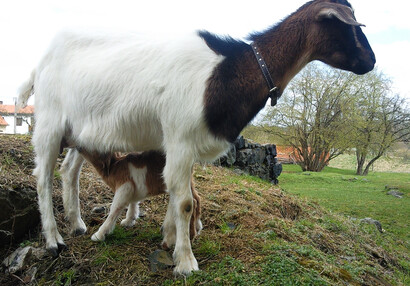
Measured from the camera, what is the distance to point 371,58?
2828 mm

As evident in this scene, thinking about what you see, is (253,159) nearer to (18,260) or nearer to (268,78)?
(268,78)

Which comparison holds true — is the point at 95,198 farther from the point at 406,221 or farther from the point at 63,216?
the point at 406,221

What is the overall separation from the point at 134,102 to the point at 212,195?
2617mm

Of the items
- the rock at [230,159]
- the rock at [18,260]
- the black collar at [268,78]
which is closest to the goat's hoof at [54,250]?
the rock at [18,260]

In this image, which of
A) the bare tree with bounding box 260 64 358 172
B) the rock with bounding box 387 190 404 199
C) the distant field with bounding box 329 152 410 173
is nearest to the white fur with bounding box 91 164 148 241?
the rock with bounding box 387 190 404 199

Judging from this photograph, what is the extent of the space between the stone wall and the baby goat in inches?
225

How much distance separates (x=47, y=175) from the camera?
324 centimetres

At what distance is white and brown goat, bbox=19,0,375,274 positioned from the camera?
2.62 meters

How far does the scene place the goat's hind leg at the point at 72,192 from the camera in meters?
3.50

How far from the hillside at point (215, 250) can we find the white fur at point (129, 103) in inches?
10.5

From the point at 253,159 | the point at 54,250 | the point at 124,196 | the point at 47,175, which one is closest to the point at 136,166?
the point at 124,196

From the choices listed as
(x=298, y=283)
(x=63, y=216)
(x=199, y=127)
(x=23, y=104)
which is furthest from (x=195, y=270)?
(x=23, y=104)

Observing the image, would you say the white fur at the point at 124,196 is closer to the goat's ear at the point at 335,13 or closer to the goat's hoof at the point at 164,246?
the goat's hoof at the point at 164,246

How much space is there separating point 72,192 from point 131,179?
0.72 meters
